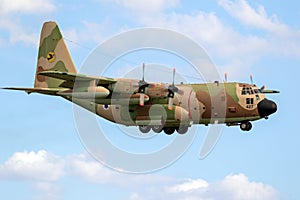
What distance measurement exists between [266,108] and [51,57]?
734 inches

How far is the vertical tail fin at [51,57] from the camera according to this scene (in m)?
52.3

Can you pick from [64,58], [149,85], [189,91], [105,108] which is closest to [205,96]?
[189,91]

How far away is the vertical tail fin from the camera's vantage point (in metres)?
52.3

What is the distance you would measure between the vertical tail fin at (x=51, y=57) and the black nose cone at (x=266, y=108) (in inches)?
641

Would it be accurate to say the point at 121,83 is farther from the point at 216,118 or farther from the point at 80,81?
the point at 216,118

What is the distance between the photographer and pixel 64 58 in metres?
53.0

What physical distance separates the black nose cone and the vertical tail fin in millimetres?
16280

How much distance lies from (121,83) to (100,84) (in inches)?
64.5

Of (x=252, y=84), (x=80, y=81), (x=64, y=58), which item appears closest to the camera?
(x=80, y=81)

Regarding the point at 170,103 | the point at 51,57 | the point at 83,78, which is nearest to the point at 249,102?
the point at 170,103

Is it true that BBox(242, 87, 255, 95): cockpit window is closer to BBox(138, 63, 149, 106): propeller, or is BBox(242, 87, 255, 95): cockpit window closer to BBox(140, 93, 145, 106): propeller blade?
BBox(138, 63, 149, 106): propeller

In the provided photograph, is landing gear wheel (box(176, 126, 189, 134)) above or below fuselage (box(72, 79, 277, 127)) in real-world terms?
below

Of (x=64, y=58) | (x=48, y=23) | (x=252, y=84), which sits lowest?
(x=252, y=84)

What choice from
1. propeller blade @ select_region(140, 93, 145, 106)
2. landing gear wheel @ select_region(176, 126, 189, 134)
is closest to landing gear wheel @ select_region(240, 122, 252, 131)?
landing gear wheel @ select_region(176, 126, 189, 134)
